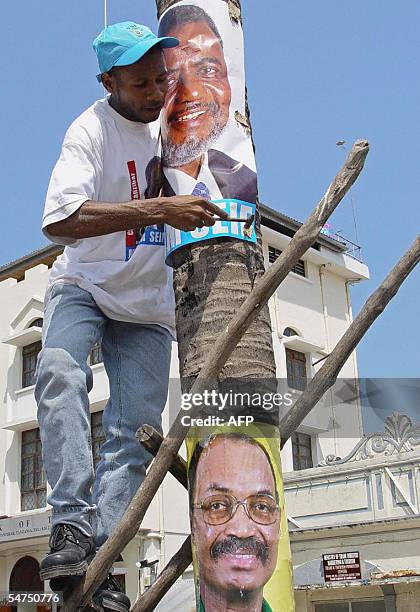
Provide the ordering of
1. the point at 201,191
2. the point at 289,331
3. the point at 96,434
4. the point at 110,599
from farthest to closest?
the point at 289,331 → the point at 96,434 → the point at 201,191 → the point at 110,599

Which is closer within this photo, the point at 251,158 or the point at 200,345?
the point at 200,345

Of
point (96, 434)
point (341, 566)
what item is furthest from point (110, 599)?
point (96, 434)

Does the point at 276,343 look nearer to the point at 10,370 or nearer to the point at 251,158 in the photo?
the point at 10,370

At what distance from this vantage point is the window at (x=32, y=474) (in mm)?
19688

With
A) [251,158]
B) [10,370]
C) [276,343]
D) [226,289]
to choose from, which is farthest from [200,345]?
[10,370]

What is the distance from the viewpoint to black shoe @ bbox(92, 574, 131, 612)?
281 centimetres

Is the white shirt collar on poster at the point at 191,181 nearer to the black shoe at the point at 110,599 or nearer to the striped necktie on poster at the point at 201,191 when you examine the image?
the striped necktie on poster at the point at 201,191

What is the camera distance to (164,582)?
2.92m

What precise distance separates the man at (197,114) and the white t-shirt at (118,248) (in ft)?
0.39

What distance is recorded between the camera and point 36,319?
21.4 meters

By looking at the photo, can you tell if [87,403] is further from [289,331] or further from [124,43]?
[289,331]

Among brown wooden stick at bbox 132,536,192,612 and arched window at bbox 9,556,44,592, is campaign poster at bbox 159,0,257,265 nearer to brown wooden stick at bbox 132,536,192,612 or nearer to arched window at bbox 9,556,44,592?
brown wooden stick at bbox 132,536,192,612

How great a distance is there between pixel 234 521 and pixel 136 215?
91 centimetres

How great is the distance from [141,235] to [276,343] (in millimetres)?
17449
